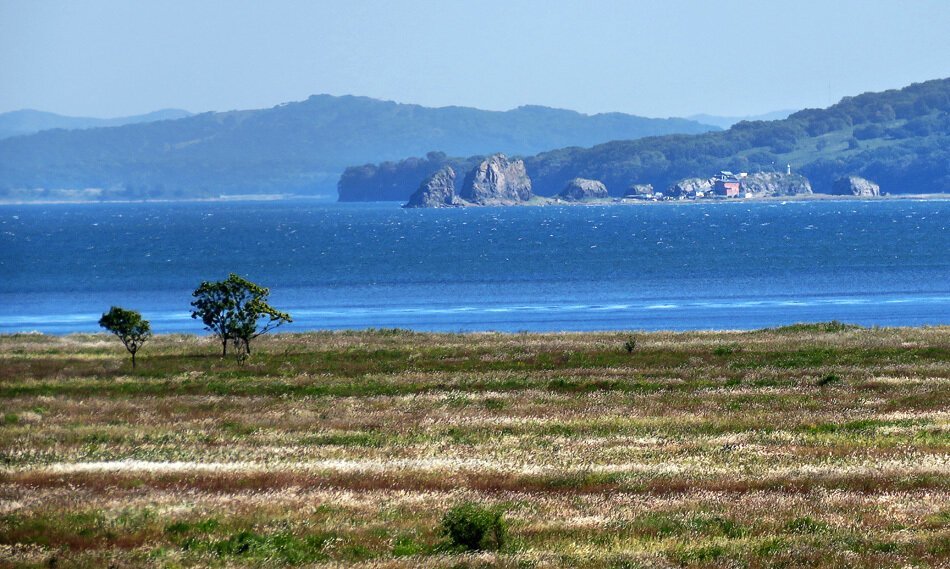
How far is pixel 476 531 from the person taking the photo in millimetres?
18016

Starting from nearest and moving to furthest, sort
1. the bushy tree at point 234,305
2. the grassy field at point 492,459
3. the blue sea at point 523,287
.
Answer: the grassy field at point 492,459
the bushy tree at point 234,305
the blue sea at point 523,287

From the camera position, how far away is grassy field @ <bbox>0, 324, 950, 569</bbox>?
18125 mm

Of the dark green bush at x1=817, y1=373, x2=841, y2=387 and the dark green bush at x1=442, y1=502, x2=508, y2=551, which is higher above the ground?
the dark green bush at x1=442, y1=502, x2=508, y2=551

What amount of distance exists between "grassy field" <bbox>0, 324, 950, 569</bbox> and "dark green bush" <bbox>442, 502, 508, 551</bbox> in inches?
11.8

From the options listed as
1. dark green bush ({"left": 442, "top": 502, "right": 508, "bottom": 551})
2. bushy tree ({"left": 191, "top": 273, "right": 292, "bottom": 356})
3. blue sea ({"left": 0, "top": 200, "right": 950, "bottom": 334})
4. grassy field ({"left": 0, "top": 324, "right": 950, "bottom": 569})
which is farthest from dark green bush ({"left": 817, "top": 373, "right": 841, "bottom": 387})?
blue sea ({"left": 0, "top": 200, "right": 950, "bottom": 334})

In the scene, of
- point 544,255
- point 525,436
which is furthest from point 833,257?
point 525,436

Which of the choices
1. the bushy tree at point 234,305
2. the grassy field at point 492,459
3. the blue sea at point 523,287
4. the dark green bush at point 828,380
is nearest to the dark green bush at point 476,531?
the grassy field at point 492,459

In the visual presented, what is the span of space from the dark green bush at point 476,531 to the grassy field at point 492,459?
30 centimetres

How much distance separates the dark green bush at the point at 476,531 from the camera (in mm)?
18000

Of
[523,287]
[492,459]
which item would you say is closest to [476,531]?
[492,459]

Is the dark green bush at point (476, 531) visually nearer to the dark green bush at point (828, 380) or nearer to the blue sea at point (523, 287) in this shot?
the dark green bush at point (828, 380)

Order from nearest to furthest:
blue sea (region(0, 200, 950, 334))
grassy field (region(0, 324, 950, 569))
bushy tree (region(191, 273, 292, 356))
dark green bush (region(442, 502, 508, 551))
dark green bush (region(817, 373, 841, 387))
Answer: dark green bush (region(442, 502, 508, 551)), grassy field (region(0, 324, 950, 569)), dark green bush (region(817, 373, 841, 387)), bushy tree (region(191, 273, 292, 356)), blue sea (region(0, 200, 950, 334))

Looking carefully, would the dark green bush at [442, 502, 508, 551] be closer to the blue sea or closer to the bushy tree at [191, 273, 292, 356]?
the bushy tree at [191, 273, 292, 356]

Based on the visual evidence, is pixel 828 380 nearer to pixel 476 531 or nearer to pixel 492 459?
pixel 492 459
